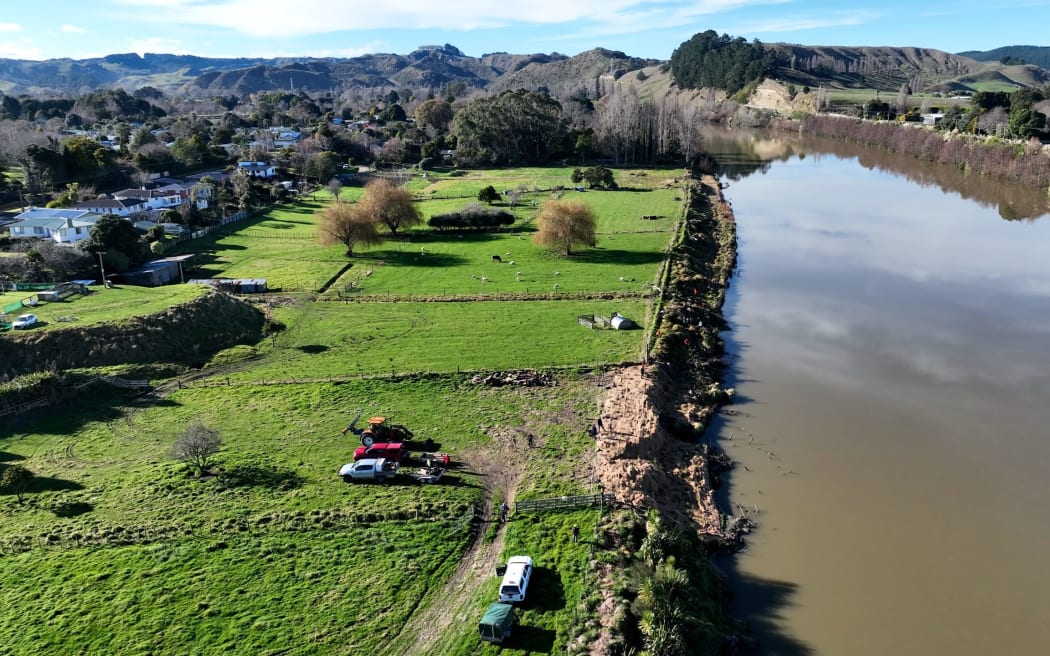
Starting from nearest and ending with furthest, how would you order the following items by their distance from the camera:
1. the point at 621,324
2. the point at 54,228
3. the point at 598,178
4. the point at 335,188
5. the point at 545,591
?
the point at 545,591, the point at 621,324, the point at 54,228, the point at 335,188, the point at 598,178

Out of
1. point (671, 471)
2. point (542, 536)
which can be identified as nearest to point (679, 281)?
point (671, 471)

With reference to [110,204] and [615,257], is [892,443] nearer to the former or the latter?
[615,257]

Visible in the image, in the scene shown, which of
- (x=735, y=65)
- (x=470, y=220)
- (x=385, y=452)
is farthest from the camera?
(x=735, y=65)

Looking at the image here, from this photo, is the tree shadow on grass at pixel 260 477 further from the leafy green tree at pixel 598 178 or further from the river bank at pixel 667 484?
the leafy green tree at pixel 598 178

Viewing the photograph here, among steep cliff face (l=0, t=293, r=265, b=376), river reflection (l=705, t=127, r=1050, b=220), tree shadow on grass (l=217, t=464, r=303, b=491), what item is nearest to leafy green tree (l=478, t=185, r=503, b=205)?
river reflection (l=705, t=127, r=1050, b=220)

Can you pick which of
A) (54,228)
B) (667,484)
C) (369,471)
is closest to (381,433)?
(369,471)

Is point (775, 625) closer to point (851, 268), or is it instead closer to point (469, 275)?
point (469, 275)
